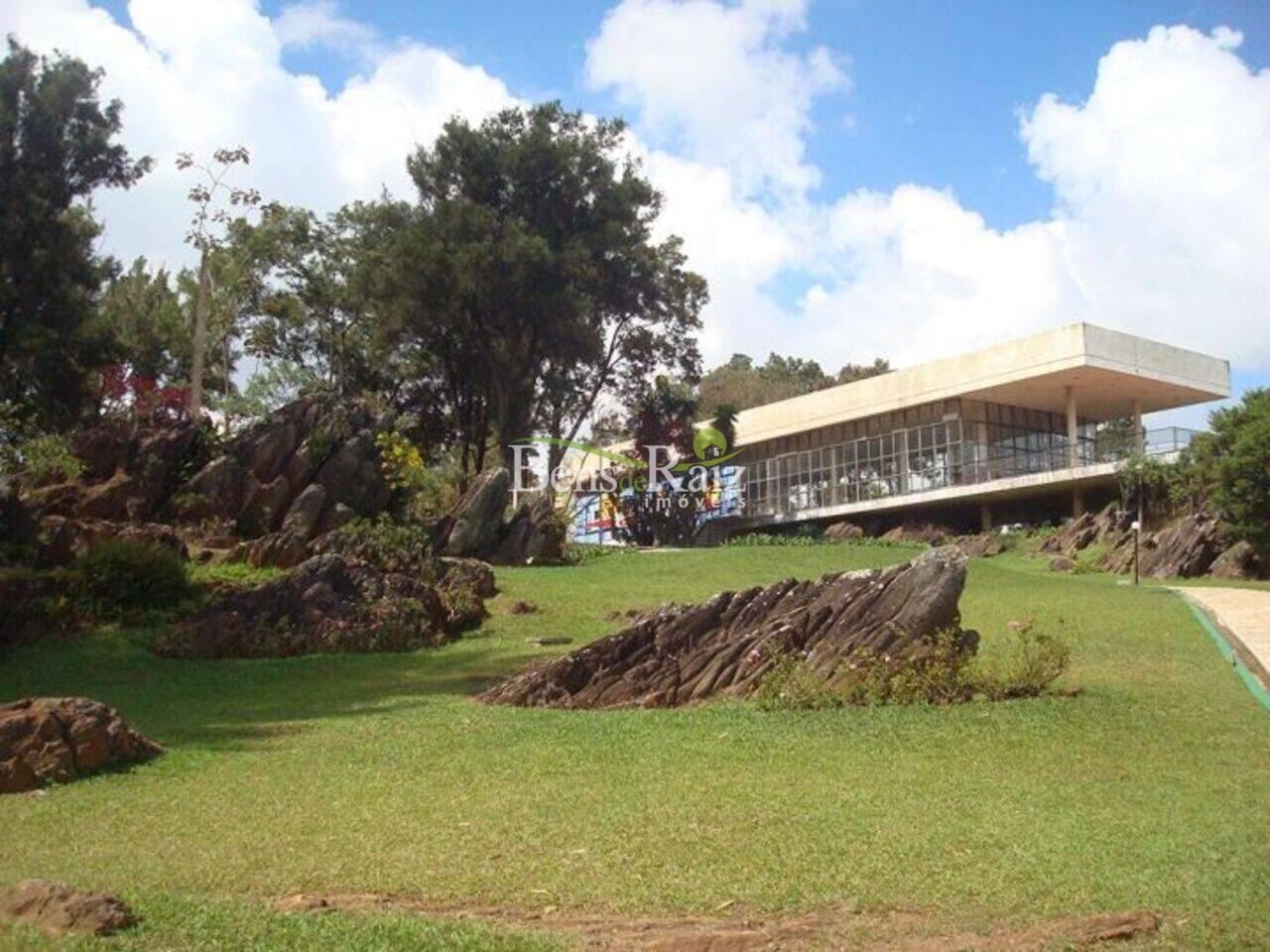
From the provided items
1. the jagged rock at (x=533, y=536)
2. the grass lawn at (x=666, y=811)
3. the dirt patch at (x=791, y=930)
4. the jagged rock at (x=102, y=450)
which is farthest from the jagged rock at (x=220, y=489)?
the dirt patch at (x=791, y=930)

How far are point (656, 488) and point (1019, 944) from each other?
37240mm

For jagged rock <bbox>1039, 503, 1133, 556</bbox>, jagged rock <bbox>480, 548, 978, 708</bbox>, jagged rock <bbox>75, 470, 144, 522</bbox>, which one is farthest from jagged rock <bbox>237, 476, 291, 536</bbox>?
jagged rock <bbox>1039, 503, 1133, 556</bbox>

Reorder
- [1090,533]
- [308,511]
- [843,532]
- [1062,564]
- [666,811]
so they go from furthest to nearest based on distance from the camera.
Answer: [843,532], [1090,533], [1062,564], [308,511], [666,811]

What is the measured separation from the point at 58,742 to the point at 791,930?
619cm

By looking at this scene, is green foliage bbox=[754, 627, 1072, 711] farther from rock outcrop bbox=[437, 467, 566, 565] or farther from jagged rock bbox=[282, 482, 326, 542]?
rock outcrop bbox=[437, 467, 566, 565]

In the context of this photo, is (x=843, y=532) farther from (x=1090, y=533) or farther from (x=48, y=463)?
(x=48, y=463)

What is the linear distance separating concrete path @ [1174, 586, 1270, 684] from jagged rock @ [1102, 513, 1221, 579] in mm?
3530

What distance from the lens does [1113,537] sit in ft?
108

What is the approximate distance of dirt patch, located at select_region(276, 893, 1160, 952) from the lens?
16.8 ft

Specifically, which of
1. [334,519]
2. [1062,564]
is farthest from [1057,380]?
[334,519]

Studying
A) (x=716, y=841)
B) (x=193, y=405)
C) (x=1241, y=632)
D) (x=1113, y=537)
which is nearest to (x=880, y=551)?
(x=1113, y=537)

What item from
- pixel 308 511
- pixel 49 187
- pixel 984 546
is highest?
pixel 49 187

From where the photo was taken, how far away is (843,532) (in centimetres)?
4262

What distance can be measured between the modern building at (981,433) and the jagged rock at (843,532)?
107 centimetres
